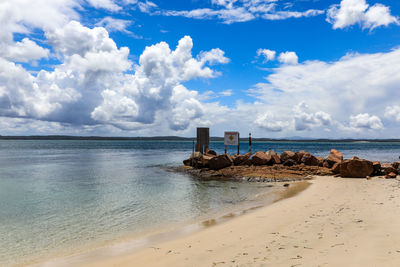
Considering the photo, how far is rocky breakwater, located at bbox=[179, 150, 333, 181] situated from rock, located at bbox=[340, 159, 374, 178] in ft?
6.55

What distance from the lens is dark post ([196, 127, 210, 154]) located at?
3219 cm

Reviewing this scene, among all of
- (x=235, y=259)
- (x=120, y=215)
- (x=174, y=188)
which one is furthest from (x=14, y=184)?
(x=235, y=259)

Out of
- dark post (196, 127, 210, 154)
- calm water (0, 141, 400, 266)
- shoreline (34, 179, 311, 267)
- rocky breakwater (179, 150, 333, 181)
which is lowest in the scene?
calm water (0, 141, 400, 266)

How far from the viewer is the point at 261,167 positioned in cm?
2353

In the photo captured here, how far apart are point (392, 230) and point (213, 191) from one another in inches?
421

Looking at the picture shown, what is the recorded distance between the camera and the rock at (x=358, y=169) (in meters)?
18.4

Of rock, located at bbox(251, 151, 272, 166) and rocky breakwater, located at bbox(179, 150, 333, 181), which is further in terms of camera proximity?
rock, located at bbox(251, 151, 272, 166)

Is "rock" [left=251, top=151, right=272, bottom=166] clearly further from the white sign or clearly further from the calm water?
the calm water

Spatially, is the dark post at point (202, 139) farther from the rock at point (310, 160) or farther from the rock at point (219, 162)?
the rock at point (310, 160)

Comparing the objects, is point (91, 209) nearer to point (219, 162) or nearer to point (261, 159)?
point (219, 162)

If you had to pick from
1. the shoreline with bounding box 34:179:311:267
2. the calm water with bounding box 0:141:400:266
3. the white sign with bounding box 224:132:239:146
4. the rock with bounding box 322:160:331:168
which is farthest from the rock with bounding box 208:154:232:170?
the shoreline with bounding box 34:179:311:267

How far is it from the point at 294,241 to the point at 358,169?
15.2 meters

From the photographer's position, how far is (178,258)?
6.02 meters

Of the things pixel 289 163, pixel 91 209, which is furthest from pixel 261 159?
pixel 91 209
